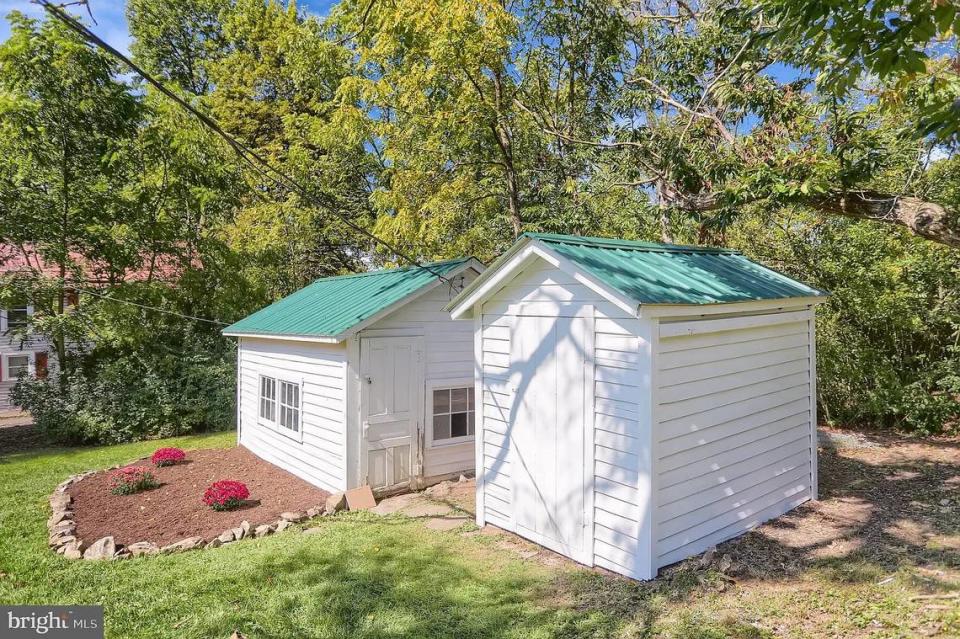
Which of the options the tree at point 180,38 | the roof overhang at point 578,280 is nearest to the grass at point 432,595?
the roof overhang at point 578,280

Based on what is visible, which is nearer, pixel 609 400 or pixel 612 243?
pixel 609 400

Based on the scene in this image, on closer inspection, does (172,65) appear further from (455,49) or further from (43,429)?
(455,49)

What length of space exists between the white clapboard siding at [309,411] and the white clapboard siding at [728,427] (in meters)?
4.66

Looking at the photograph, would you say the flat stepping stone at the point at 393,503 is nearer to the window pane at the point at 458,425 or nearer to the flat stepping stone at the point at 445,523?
the flat stepping stone at the point at 445,523

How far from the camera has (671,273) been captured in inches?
225

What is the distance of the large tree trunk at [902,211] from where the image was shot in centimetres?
551

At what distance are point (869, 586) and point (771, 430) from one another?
200 cm

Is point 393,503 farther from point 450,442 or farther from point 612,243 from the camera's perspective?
point 612,243

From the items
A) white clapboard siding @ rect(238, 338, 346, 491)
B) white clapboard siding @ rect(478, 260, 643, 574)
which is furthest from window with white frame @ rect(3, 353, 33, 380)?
white clapboard siding @ rect(478, 260, 643, 574)

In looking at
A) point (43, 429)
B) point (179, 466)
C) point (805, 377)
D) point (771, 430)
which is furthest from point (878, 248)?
point (43, 429)

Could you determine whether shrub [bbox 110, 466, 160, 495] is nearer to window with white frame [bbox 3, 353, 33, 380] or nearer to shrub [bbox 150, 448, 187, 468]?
shrub [bbox 150, 448, 187, 468]

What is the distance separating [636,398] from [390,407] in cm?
433

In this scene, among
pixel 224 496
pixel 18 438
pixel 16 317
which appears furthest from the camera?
pixel 16 317

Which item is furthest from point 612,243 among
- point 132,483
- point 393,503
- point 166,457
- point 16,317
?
point 16,317
